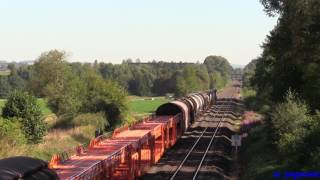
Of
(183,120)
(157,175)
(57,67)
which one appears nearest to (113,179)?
(157,175)

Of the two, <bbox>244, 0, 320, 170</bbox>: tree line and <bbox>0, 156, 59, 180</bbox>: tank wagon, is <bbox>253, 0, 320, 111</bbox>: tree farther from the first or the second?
<bbox>0, 156, 59, 180</bbox>: tank wagon

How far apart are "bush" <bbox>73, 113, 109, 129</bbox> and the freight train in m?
16.1

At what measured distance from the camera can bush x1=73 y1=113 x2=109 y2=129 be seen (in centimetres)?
5761

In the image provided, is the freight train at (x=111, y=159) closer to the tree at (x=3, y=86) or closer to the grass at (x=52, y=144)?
Answer: the grass at (x=52, y=144)

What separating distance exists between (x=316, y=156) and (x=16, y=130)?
76.8 feet

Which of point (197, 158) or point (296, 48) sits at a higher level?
point (296, 48)

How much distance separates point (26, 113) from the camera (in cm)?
4462

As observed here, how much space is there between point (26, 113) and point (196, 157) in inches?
640

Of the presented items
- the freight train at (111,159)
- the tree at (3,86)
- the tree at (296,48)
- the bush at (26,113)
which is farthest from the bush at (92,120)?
Result: the tree at (3,86)

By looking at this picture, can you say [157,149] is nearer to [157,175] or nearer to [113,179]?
[157,175]

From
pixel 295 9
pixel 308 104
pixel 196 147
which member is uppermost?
pixel 295 9

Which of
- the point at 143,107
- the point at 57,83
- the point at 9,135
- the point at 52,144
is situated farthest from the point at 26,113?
the point at 143,107

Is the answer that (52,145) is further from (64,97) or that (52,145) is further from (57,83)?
(57,83)

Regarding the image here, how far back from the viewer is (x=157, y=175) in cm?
2948
